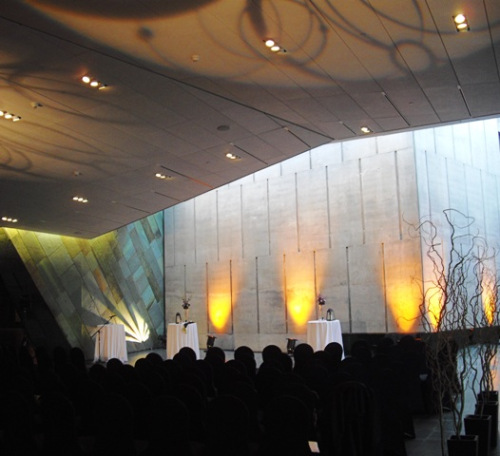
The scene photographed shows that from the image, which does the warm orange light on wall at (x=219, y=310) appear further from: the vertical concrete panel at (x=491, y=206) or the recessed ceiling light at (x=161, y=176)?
the vertical concrete panel at (x=491, y=206)

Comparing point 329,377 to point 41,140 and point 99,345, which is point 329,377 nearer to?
point 41,140

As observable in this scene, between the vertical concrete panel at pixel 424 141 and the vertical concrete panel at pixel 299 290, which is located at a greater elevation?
the vertical concrete panel at pixel 424 141

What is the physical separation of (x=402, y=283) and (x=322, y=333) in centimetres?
343

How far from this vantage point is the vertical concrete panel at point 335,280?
17688 mm

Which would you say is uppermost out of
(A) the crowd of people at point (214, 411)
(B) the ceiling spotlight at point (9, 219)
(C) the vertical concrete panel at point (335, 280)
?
(B) the ceiling spotlight at point (9, 219)

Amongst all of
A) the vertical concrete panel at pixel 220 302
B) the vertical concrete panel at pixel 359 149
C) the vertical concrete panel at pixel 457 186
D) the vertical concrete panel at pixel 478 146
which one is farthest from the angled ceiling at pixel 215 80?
the vertical concrete panel at pixel 478 146

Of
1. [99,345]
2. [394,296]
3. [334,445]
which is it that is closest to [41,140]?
[334,445]

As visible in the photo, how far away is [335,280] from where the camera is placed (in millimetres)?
17953

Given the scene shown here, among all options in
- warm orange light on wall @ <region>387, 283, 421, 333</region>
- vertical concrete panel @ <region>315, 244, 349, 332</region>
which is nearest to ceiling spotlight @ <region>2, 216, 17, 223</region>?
vertical concrete panel @ <region>315, 244, 349, 332</region>

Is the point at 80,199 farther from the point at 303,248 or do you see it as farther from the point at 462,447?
the point at 462,447

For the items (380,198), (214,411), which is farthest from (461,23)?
(380,198)

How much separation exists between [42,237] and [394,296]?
1149 cm

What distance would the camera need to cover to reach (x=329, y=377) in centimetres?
662

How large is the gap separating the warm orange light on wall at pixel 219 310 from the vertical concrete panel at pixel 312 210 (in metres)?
3.74
